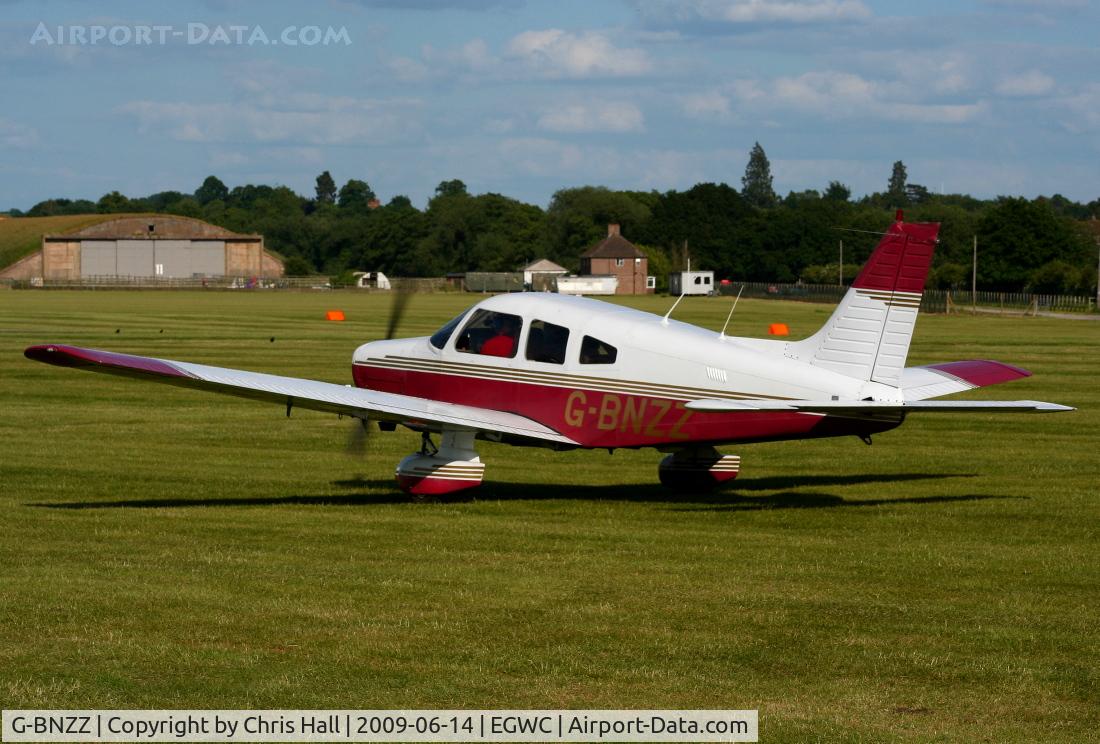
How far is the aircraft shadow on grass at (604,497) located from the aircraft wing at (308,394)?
1028mm

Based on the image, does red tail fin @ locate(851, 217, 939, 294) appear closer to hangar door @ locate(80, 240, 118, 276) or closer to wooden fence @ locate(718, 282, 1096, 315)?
wooden fence @ locate(718, 282, 1096, 315)

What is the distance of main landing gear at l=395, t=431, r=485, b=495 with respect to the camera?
49.7 ft

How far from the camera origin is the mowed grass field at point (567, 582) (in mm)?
8117

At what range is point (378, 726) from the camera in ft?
24.3

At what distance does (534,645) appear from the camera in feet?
30.0

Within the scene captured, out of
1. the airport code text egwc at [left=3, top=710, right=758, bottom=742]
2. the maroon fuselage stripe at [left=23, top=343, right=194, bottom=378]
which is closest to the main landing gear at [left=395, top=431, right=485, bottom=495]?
the maroon fuselage stripe at [left=23, top=343, right=194, bottom=378]

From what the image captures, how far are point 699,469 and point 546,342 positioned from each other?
7.43ft

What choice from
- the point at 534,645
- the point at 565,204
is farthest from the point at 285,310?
the point at 565,204

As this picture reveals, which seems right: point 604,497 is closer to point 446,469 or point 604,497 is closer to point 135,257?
point 446,469

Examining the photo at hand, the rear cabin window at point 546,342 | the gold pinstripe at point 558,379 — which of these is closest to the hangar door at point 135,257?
the gold pinstripe at point 558,379

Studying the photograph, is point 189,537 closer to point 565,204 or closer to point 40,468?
point 40,468

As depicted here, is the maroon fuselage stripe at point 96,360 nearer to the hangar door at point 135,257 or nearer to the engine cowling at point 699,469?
the engine cowling at point 699,469

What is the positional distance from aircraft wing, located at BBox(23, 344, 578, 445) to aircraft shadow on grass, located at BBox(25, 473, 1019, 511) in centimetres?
103

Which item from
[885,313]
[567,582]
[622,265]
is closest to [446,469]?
[567,582]
